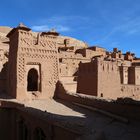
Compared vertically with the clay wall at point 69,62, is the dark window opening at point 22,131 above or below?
below

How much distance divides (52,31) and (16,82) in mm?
4571

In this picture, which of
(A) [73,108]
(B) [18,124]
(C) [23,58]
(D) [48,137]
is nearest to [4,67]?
(C) [23,58]

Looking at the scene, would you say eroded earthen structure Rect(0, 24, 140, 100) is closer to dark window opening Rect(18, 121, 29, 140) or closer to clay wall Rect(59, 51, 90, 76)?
dark window opening Rect(18, 121, 29, 140)

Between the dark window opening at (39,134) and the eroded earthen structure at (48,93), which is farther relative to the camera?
the dark window opening at (39,134)

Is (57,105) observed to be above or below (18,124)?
above

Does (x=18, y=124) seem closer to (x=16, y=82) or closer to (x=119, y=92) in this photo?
(x=16, y=82)

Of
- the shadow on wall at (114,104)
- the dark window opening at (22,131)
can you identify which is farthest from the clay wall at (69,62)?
the dark window opening at (22,131)

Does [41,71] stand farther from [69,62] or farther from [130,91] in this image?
[69,62]

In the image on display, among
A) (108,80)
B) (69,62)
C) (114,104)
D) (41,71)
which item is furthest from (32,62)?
(69,62)

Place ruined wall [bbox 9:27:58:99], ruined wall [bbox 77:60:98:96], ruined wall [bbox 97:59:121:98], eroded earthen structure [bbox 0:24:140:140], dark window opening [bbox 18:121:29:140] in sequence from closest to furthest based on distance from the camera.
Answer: eroded earthen structure [bbox 0:24:140:140], dark window opening [bbox 18:121:29:140], ruined wall [bbox 9:27:58:99], ruined wall [bbox 97:59:121:98], ruined wall [bbox 77:60:98:96]

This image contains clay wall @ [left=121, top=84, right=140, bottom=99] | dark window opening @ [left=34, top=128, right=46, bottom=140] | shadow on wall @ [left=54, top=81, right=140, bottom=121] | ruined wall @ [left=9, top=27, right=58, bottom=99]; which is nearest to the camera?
shadow on wall @ [left=54, top=81, right=140, bottom=121]

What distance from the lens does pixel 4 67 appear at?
20.8 metres

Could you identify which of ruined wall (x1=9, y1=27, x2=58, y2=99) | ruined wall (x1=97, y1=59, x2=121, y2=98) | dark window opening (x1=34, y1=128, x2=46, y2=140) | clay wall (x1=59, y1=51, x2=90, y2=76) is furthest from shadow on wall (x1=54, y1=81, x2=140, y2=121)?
clay wall (x1=59, y1=51, x2=90, y2=76)

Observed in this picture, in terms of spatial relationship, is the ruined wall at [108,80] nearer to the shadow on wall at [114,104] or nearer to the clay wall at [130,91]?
the clay wall at [130,91]
